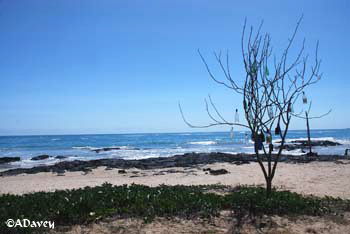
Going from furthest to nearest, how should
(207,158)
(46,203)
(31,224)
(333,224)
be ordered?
(207,158), (46,203), (333,224), (31,224)

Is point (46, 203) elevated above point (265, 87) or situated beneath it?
situated beneath

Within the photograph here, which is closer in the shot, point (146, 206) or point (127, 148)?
point (146, 206)

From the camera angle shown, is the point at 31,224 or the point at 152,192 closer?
the point at 31,224

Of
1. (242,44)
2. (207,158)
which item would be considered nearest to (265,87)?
(242,44)

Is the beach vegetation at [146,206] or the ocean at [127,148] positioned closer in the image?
the beach vegetation at [146,206]

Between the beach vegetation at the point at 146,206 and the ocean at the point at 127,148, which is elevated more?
the beach vegetation at the point at 146,206

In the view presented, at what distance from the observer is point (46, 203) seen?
576 cm

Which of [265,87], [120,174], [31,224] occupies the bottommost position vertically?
[120,174]

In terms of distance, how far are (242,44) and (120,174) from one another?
11727 millimetres

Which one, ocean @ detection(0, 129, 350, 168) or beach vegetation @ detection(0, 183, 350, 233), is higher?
beach vegetation @ detection(0, 183, 350, 233)

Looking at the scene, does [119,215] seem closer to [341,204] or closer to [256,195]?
[256,195]

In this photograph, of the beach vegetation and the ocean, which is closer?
the beach vegetation

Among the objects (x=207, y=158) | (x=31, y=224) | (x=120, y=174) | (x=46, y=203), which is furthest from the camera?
(x=207, y=158)

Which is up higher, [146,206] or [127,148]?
[146,206]
